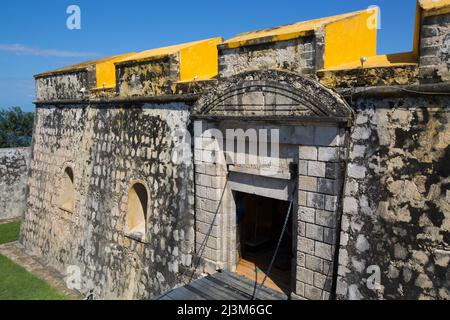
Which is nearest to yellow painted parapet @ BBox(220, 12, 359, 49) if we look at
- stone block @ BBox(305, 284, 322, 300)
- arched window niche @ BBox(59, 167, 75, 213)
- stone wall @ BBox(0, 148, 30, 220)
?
stone block @ BBox(305, 284, 322, 300)

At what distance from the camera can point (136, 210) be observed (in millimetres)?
8523

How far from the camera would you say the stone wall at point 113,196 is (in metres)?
7.20

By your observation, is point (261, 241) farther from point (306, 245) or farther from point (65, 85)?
point (65, 85)

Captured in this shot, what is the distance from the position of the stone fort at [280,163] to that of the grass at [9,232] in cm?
521

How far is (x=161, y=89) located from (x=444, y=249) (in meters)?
5.41

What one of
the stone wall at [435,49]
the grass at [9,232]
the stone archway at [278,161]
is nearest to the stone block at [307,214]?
the stone archway at [278,161]

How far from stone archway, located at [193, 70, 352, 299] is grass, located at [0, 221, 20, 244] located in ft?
32.7

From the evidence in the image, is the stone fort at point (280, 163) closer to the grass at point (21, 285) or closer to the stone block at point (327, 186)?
the stone block at point (327, 186)

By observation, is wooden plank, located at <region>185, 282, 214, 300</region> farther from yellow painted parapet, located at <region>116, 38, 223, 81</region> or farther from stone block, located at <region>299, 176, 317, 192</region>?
yellow painted parapet, located at <region>116, 38, 223, 81</region>

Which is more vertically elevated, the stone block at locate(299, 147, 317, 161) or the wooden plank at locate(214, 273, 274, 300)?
the stone block at locate(299, 147, 317, 161)

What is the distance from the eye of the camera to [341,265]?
4891 mm

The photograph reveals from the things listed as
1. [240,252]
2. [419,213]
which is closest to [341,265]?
[419,213]

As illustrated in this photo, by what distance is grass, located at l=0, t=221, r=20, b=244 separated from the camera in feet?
44.3

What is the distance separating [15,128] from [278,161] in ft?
84.7
